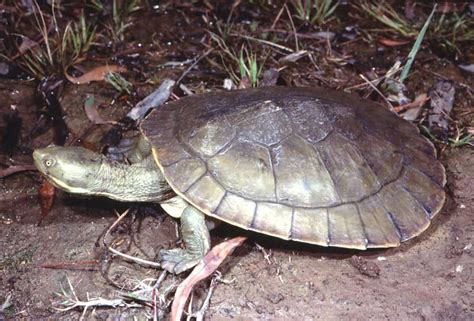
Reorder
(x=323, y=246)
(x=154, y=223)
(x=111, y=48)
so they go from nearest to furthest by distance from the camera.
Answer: (x=323, y=246) → (x=154, y=223) → (x=111, y=48)

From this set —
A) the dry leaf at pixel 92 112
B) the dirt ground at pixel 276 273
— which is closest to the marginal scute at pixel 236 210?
the dirt ground at pixel 276 273

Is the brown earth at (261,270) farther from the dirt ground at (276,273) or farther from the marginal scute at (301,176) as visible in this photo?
the marginal scute at (301,176)

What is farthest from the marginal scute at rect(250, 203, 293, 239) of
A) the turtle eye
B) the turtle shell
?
the turtle eye

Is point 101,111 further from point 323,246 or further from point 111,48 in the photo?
point 323,246

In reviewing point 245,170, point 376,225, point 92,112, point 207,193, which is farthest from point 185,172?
point 92,112

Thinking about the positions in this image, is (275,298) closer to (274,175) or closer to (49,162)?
(274,175)

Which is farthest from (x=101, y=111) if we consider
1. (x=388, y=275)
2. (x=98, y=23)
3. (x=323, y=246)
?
(x=388, y=275)
